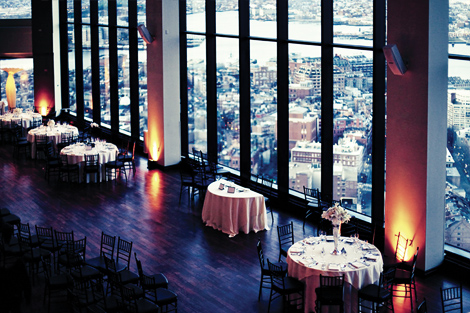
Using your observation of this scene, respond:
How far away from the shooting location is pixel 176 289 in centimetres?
945

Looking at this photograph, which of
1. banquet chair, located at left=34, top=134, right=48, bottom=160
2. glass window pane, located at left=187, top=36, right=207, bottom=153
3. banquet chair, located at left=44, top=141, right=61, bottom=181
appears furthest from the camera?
banquet chair, located at left=34, top=134, right=48, bottom=160

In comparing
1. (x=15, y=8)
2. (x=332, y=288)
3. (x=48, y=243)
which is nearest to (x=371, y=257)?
(x=332, y=288)

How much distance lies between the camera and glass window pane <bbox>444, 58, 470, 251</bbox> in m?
Result: 9.67

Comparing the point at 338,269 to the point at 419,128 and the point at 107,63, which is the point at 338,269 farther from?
the point at 107,63

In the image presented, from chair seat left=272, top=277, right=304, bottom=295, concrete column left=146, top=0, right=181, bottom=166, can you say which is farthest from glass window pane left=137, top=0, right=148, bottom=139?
chair seat left=272, top=277, right=304, bottom=295

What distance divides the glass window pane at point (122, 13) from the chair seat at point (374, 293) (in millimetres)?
12431

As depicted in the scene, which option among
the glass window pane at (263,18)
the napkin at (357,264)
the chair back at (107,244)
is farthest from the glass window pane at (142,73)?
the napkin at (357,264)

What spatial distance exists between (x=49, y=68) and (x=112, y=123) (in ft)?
16.3

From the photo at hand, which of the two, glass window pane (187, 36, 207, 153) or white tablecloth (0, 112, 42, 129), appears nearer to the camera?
glass window pane (187, 36, 207, 153)

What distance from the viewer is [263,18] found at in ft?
44.1

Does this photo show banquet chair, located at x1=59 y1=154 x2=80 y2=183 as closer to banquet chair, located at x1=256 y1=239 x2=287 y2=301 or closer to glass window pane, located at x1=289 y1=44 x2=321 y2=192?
glass window pane, located at x1=289 y1=44 x2=321 y2=192

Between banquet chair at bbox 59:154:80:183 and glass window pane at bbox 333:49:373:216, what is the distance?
659cm

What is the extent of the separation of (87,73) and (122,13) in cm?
361

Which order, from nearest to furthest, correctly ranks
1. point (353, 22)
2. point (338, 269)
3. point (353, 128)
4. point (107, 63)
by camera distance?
1. point (338, 269)
2. point (353, 22)
3. point (353, 128)
4. point (107, 63)
